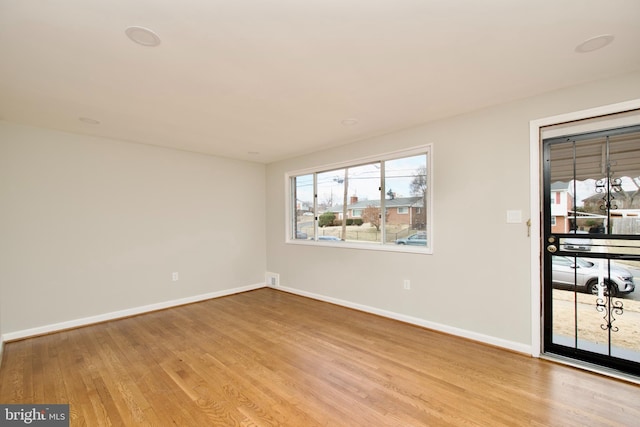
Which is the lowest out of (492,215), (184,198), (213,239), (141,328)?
(141,328)

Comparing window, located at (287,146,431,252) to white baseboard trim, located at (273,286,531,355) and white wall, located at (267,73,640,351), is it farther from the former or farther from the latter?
white baseboard trim, located at (273,286,531,355)

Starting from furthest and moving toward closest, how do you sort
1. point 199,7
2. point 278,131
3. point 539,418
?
point 278,131
point 539,418
point 199,7

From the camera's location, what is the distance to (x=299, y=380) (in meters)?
2.26

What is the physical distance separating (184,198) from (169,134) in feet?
3.68

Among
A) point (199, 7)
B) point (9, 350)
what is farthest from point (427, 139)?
point (9, 350)

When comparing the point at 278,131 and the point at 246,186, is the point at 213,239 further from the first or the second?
the point at 278,131

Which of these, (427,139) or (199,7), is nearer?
(199,7)

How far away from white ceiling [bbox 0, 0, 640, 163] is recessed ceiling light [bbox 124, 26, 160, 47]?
0.05 meters

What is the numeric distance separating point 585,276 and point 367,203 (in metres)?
2.44

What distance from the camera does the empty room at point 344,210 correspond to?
1758mm

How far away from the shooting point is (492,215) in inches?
112

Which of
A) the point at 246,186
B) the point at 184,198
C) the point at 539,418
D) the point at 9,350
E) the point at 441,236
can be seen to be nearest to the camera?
the point at 539,418

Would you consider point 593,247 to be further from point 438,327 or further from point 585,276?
point 438,327

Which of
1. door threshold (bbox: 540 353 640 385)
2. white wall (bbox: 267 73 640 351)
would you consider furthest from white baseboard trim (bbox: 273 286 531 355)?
door threshold (bbox: 540 353 640 385)
